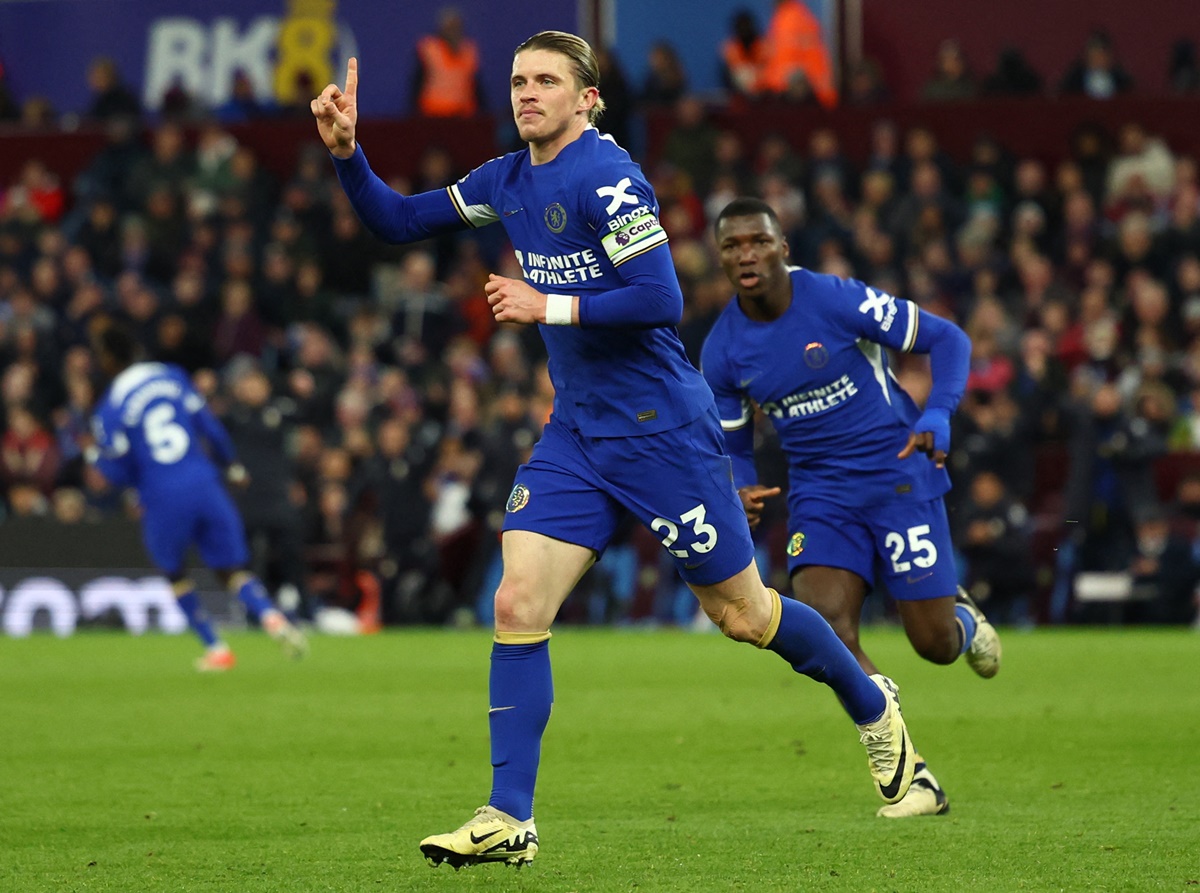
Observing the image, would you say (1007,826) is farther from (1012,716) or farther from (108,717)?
(108,717)

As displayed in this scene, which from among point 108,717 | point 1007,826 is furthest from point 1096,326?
point 1007,826

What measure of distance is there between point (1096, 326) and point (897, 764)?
11.9m

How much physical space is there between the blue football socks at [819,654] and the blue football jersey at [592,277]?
80cm

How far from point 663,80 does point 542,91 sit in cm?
1589

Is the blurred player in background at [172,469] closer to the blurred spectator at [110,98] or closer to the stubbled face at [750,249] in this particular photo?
the stubbled face at [750,249]

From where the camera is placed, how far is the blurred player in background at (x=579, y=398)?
5.75 m

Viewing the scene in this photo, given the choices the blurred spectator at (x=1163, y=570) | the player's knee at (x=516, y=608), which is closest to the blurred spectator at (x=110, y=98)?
the blurred spectator at (x=1163, y=570)

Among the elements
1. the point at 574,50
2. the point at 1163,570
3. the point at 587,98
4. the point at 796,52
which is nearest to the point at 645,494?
the point at 587,98

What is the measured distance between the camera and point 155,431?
1462 cm

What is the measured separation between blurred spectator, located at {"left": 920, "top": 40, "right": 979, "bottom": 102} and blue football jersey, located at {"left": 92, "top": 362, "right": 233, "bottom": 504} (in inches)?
385

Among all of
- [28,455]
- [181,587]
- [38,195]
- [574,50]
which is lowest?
[181,587]

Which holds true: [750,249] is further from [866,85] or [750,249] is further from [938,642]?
[866,85]

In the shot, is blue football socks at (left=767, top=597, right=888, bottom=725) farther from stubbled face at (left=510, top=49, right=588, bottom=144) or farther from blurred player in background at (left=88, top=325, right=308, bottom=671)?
blurred player in background at (left=88, top=325, right=308, bottom=671)

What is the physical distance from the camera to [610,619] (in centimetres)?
1828
